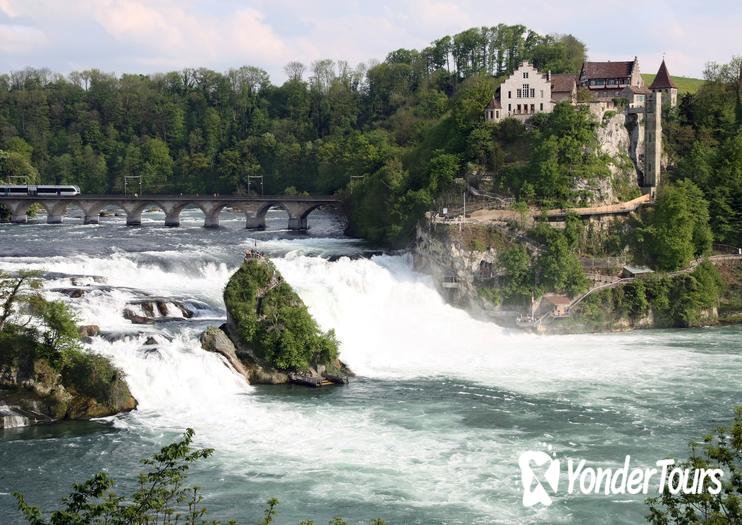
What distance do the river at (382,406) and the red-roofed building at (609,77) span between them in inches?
1026

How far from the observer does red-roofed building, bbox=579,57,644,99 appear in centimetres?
7862

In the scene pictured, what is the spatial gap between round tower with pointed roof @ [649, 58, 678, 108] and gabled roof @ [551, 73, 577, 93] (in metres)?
6.96

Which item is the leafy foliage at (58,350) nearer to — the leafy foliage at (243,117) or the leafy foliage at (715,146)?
the leafy foliage at (715,146)

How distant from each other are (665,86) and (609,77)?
4747 mm

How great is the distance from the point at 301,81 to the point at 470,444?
426ft

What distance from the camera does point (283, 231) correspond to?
3895 inches

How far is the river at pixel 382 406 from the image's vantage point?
31.5 meters

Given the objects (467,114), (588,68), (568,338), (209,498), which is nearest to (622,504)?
(209,498)

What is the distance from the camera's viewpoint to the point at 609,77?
3147 inches

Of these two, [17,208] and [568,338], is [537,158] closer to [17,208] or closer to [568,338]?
[568,338]

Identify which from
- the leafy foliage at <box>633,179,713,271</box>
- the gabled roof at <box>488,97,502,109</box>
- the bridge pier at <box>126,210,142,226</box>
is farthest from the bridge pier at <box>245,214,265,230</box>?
the leafy foliage at <box>633,179,713,271</box>

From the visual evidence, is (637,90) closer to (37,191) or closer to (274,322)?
(274,322)

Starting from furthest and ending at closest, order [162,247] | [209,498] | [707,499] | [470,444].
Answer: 1. [162,247]
2. [470,444]
3. [209,498]
4. [707,499]

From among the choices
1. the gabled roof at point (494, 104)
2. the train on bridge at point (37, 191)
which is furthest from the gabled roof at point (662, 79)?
the train on bridge at point (37, 191)
